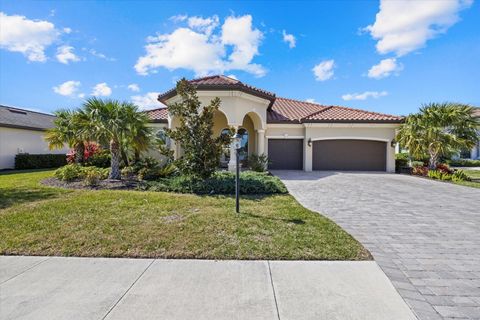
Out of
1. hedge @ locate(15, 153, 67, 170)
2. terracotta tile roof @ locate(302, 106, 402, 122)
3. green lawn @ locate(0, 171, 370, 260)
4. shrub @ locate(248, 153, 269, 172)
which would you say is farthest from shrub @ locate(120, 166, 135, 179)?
hedge @ locate(15, 153, 67, 170)

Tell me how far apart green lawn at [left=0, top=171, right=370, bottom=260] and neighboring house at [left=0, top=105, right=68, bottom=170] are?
13.2 metres

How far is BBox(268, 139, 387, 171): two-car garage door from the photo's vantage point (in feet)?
56.1

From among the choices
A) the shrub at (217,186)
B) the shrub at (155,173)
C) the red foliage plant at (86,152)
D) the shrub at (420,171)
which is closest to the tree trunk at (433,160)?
the shrub at (420,171)

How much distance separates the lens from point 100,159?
49.8 ft

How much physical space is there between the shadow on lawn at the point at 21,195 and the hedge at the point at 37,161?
10920 millimetres

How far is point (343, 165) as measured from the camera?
1731 centimetres

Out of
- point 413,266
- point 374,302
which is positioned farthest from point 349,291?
point 413,266

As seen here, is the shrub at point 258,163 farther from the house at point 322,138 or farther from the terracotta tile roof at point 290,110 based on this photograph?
the terracotta tile roof at point 290,110

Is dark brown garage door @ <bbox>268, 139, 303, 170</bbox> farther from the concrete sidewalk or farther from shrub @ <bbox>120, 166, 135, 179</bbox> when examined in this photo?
the concrete sidewalk

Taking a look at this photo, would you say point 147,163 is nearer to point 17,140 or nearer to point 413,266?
point 413,266

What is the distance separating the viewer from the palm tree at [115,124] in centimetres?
990

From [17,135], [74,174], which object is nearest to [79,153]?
[74,174]

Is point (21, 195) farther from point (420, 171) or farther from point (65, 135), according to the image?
point (420, 171)

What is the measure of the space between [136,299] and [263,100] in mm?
13586
